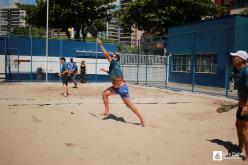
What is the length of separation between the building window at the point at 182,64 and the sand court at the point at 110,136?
13.0 meters

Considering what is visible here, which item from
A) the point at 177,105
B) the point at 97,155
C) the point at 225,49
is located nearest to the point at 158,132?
the point at 97,155

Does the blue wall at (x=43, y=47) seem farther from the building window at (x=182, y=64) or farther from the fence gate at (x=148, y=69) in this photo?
the building window at (x=182, y=64)

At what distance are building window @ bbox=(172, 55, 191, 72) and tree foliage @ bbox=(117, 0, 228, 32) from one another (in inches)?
382

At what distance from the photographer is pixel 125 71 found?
25.2 m

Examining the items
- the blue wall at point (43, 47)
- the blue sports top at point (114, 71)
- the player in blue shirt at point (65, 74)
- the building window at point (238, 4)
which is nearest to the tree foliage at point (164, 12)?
the blue wall at point (43, 47)

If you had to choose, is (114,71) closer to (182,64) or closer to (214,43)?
(214,43)

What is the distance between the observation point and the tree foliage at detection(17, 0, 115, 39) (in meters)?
34.8

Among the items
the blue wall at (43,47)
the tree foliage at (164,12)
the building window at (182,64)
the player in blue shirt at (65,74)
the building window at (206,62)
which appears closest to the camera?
the player in blue shirt at (65,74)

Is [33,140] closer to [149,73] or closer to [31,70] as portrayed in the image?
[149,73]

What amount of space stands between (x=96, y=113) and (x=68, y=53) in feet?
62.4

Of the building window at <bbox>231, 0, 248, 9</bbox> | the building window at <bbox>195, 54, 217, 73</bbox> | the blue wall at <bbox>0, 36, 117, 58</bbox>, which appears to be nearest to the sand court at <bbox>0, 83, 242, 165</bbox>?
the building window at <bbox>195, 54, 217, 73</bbox>

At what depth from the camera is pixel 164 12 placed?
35.3 metres

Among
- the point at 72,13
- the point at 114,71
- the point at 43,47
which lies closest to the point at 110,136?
the point at 114,71

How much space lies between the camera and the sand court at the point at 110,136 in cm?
546
